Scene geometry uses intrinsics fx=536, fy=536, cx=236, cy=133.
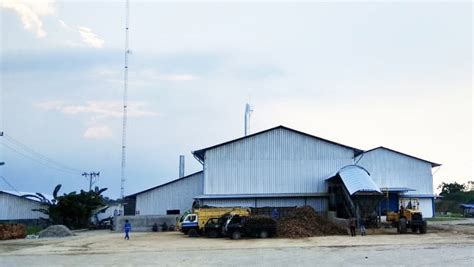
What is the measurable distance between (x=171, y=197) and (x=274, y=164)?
12.7 m

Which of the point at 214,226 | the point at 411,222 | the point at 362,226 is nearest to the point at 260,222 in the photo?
the point at 214,226

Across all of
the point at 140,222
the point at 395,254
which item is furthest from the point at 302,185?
the point at 395,254

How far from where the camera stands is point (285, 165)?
47250mm

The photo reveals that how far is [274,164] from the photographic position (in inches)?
1861

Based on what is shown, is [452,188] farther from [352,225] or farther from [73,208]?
[352,225]

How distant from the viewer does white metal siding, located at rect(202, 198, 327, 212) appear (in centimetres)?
4691

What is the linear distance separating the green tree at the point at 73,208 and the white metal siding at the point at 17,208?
5995 millimetres

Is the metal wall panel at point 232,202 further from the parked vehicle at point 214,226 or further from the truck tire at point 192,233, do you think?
the parked vehicle at point 214,226

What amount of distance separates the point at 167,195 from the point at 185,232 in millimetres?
14586

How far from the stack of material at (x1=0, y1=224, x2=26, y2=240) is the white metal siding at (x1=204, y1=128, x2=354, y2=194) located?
50.3 feet

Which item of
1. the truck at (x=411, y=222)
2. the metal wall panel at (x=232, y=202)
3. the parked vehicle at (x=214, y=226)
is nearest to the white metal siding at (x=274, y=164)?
the metal wall panel at (x=232, y=202)

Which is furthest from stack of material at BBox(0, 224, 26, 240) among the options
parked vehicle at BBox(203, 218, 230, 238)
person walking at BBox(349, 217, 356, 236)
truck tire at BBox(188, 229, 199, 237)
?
person walking at BBox(349, 217, 356, 236)

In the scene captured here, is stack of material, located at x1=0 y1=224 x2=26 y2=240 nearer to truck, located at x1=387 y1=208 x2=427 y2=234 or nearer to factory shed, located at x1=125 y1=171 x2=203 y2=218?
factory shed, located at x1=125 y1=171 x2=203 y2=218

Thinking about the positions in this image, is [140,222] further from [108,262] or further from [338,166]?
[108,262]
